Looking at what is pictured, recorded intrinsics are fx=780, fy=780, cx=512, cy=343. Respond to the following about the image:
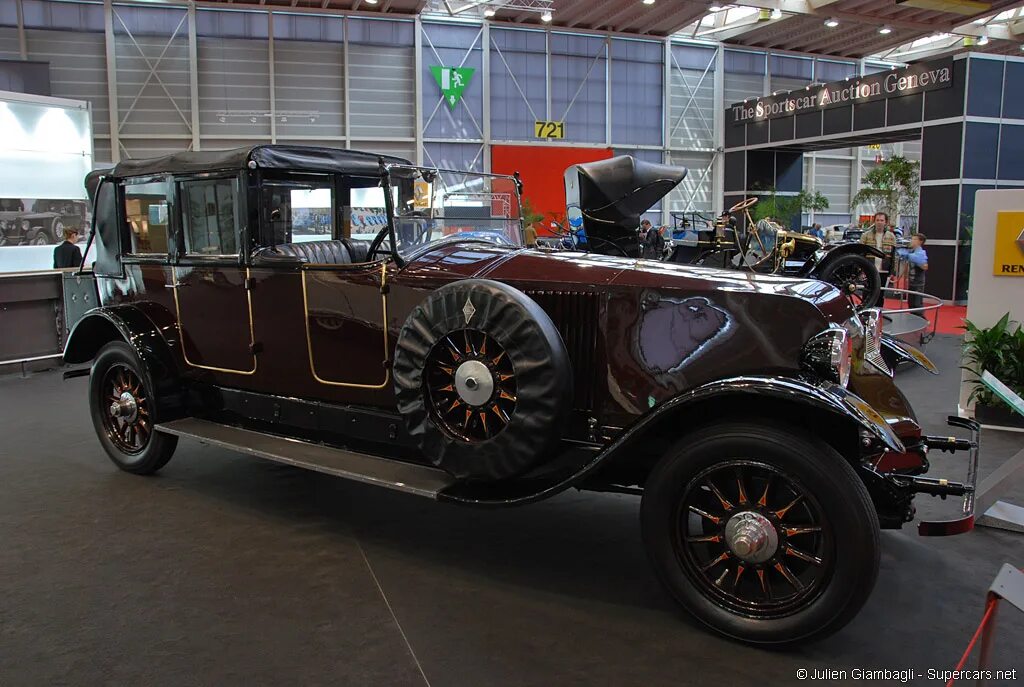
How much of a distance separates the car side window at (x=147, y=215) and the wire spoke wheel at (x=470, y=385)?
2304 mm

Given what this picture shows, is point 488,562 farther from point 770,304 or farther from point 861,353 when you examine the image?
point 861,353

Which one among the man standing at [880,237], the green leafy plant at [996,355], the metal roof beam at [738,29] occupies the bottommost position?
the green leafy plant at [996,355]

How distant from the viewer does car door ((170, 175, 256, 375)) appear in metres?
4.25

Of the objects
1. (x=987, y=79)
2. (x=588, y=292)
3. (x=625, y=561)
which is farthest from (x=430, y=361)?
(x=987, y=79)

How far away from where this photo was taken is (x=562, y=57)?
20656 mm

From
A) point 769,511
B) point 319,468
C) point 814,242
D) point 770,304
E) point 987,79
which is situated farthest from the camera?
point 987,79

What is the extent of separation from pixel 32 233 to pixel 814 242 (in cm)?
1106

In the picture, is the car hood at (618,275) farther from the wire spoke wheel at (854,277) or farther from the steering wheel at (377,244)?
the wire spoke wheel at (854,277)

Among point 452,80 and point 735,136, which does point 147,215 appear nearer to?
point 452,80

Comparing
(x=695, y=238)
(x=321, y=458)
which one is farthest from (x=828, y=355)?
(x=695, y=238)

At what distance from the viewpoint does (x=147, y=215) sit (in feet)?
15.6

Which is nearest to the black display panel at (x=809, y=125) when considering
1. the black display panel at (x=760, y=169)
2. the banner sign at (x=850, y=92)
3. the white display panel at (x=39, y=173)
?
the banner sign at (x=850, y=92)

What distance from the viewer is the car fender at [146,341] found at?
454 centimetres

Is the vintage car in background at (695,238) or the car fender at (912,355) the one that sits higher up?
the vintage car in background at (695,238)
